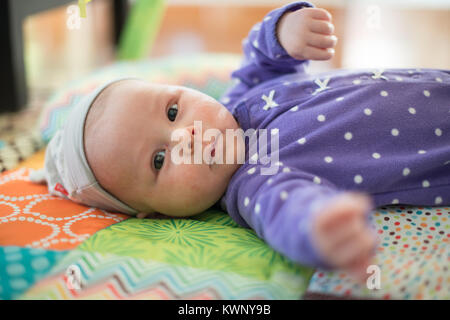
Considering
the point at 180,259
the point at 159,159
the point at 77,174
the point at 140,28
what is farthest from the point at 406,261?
the point at 140,28

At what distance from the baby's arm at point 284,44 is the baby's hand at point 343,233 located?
469 millimetres

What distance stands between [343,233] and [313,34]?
502mm

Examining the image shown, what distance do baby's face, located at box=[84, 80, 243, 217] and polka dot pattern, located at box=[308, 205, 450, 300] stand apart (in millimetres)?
270

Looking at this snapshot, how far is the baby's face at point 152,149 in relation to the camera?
82 cm

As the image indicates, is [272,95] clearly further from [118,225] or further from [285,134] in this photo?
[118,225]

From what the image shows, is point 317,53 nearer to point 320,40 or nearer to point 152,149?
point 320,40

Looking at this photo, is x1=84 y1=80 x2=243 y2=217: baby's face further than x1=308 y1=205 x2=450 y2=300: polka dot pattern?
Yes

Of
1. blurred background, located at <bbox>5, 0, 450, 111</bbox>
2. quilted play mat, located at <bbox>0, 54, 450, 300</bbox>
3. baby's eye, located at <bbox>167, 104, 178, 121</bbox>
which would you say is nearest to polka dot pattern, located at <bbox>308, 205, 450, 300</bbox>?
quilted play mat, located at <bbox>0, 54, 450, 300</bbox>

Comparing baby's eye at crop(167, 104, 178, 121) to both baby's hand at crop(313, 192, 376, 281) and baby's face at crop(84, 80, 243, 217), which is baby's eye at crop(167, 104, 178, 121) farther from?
baby's hand at crop(313, 192, 376, 281)

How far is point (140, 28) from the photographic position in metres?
1.96

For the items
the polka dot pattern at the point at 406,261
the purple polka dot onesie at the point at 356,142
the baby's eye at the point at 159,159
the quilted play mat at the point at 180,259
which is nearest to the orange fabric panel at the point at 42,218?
the quilted play mat at the point at 180,259

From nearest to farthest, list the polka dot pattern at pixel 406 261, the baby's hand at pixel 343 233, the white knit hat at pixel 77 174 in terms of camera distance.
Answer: the baby's hand at pixel 343 233 < the polka dot pattern at pixel 406 261 < the white knit hat at pixel 77 174

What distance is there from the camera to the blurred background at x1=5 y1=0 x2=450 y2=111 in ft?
7.03

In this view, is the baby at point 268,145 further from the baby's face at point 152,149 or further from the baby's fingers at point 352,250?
the baby's fingers at point 352,250
